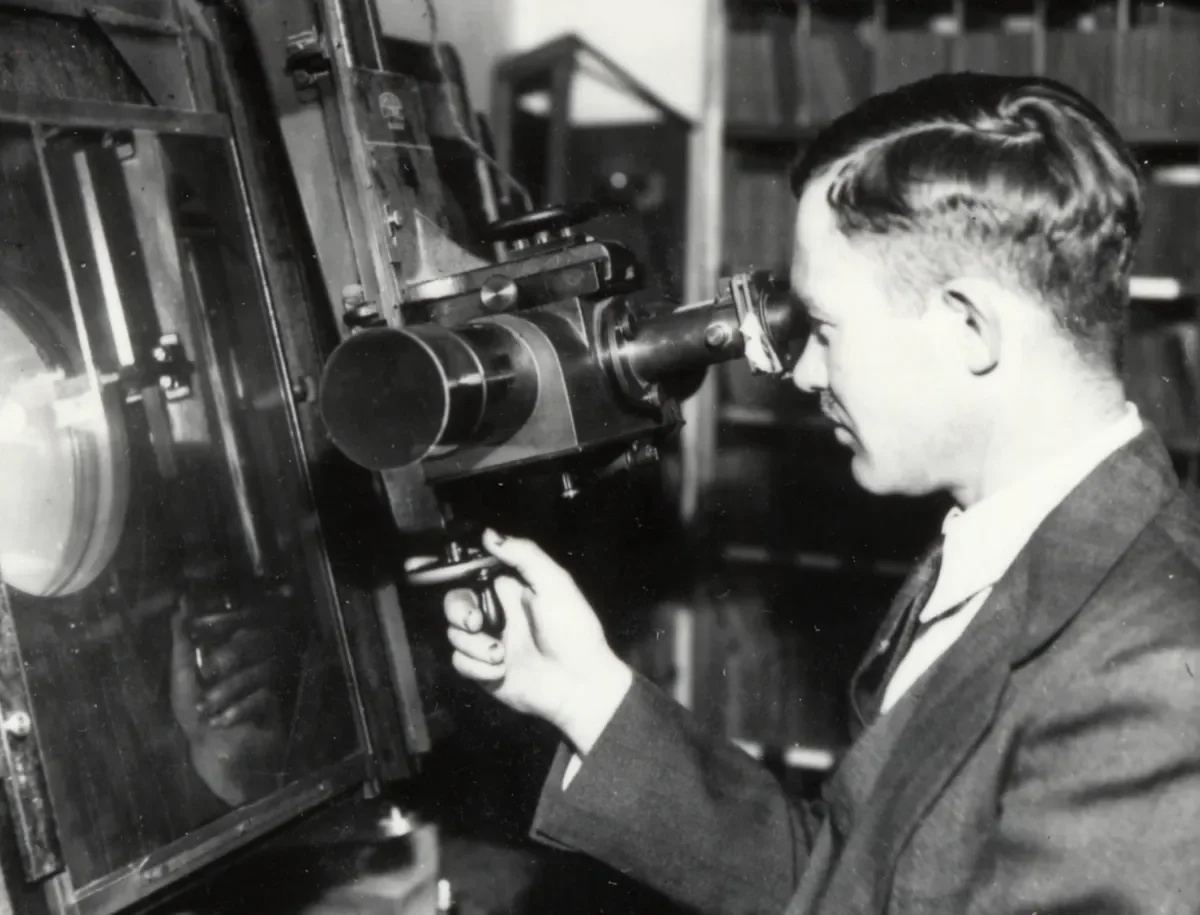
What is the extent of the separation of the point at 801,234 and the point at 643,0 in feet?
6.51

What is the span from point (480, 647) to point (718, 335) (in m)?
0.38

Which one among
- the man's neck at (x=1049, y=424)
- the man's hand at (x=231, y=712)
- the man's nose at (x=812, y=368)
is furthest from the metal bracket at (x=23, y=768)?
the man's neck at (x=1049, y=424)

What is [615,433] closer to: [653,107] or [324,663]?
[324,663]

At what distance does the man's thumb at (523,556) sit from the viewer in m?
1.00

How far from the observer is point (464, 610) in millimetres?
1025

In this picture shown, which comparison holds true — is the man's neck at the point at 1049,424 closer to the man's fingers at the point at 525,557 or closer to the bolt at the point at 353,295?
the man's fingers at the point at 525,557

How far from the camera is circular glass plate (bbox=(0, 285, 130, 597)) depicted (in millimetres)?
802

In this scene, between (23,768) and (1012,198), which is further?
(1012,198)

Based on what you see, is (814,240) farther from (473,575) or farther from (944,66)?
(944,66)

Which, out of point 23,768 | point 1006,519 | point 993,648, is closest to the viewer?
point 23,768

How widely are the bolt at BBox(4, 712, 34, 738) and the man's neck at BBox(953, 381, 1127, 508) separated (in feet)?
2.55

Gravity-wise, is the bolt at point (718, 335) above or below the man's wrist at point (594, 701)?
above

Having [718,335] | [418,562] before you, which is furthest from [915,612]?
[418,562]

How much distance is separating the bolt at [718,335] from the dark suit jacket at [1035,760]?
0.30 m
